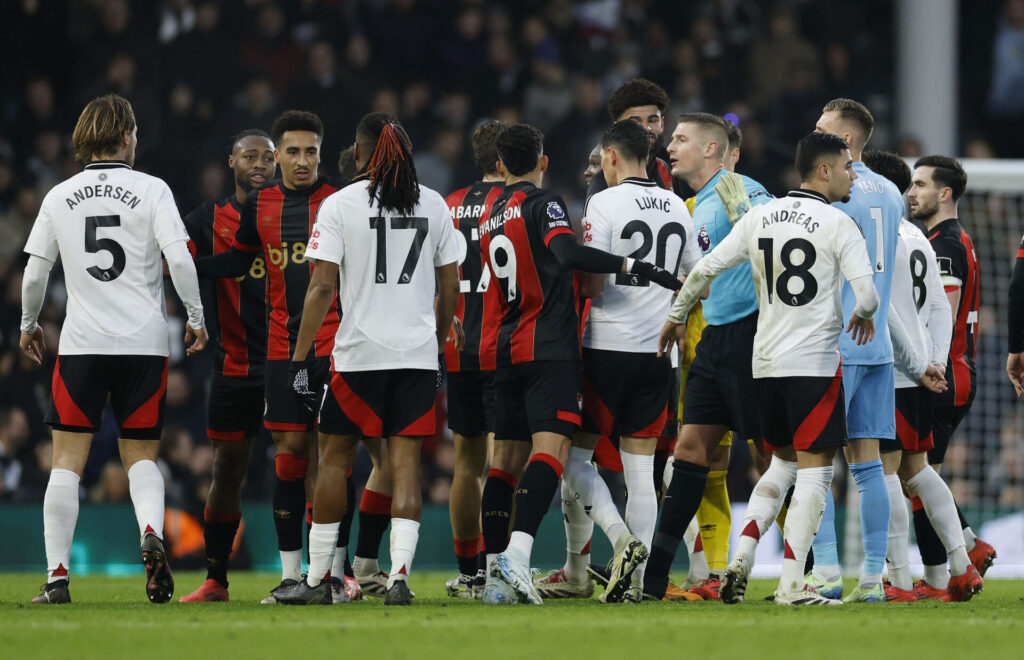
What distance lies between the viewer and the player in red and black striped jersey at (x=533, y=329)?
6.68 metres

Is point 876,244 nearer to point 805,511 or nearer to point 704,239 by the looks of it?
point 704,239

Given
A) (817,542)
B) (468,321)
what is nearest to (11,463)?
(468,321)

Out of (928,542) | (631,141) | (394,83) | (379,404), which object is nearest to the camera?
(379,404)

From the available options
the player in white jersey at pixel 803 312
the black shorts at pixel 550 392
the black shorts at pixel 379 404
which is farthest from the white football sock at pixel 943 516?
the black shorts at pixel 379 404

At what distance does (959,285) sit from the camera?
8.36m

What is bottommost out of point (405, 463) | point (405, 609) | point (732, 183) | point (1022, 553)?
point (1022, 553)

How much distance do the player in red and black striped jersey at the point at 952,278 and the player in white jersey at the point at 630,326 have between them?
194 centimetres

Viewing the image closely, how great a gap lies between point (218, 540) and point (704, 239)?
299 cm

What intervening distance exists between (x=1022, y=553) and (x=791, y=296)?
642cm

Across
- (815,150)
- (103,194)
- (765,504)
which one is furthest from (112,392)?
(815,150)

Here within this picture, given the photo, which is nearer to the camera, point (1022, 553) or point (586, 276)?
point (586, 276)

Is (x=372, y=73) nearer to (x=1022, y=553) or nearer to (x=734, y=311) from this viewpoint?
(x=1022, y=553)

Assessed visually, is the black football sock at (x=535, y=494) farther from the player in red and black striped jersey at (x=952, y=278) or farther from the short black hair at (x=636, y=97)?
the player in red and black striped jersey at (x=952, y=278)

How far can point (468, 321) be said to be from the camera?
7789 millimetres
